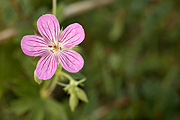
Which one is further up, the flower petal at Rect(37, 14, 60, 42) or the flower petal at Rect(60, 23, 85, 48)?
the flower petal at Rect(37, 14, 60, 42)

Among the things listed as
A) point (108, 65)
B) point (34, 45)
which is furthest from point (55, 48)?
point (108, 65)

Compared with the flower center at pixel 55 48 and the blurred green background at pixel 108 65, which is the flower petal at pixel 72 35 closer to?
the flower center at pixel 55 48

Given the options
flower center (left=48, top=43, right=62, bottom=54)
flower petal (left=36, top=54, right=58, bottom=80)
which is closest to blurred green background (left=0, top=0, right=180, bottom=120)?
flower center (left=48, top=43, right=62, bottom=54)

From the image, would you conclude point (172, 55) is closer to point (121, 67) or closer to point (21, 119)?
point (121, 67)

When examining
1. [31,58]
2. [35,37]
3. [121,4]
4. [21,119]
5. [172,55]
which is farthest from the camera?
[172,55]

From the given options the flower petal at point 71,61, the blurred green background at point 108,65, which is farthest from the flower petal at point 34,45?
the blurred green background at point 108,65

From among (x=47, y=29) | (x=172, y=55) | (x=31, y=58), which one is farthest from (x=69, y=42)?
(x=172, y=55)

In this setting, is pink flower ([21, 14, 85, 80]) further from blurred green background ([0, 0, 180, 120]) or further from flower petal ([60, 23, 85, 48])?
blurred green background ([0, 0, 180, 120])

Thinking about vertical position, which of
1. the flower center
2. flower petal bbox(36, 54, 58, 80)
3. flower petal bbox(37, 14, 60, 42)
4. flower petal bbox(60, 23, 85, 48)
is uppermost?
flower petal bbox(37, 14, 60, 42)
